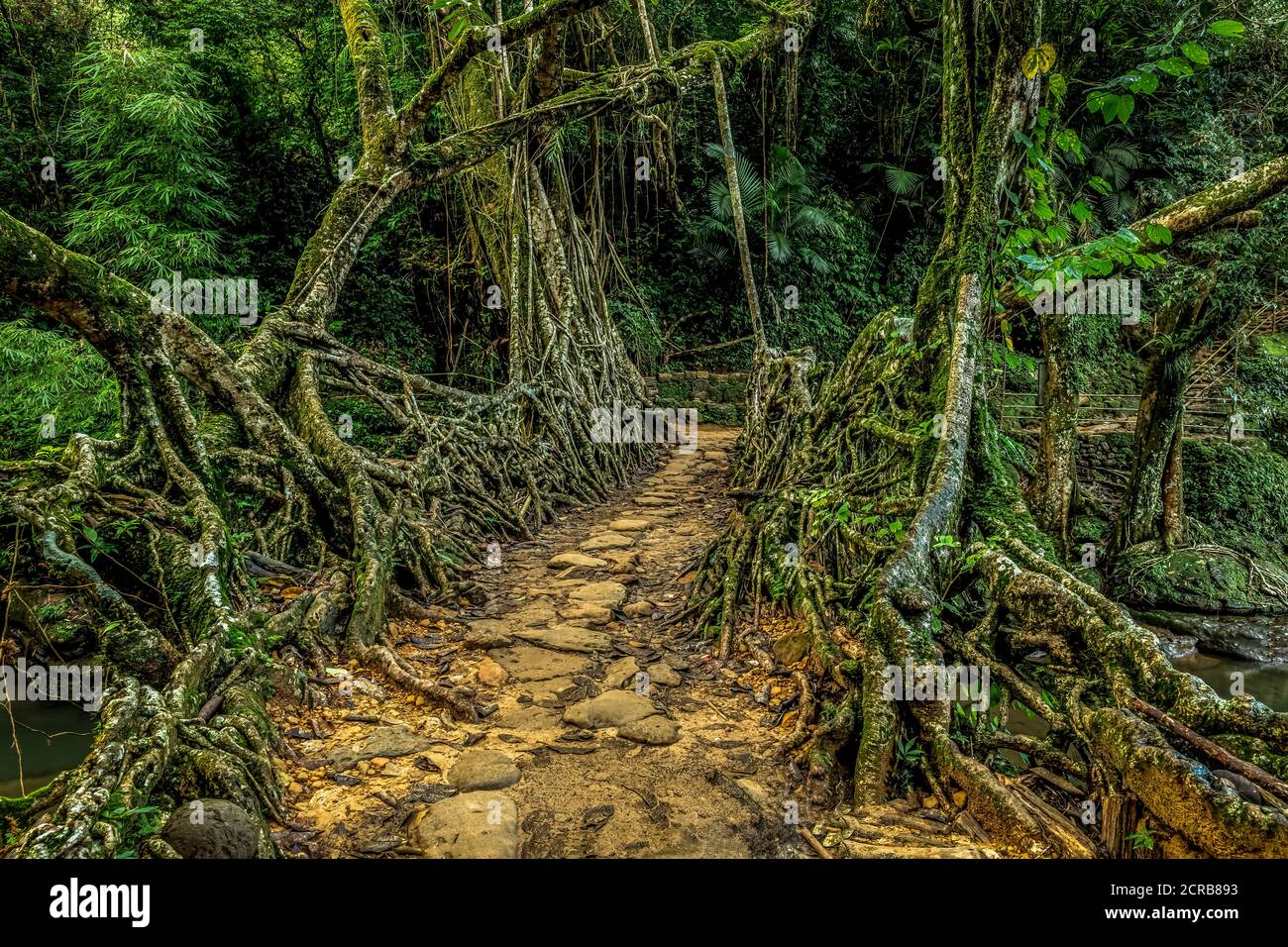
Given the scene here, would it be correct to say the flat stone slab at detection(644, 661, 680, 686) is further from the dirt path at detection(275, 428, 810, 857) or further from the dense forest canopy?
the dense forest canopy

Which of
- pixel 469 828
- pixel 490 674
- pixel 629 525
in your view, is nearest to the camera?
pixel 469 828

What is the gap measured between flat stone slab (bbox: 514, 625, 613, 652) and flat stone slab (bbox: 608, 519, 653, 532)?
220cm

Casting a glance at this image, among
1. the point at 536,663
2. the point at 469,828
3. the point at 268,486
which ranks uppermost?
the point at 268,486

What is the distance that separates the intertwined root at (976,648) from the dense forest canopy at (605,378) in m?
0.02

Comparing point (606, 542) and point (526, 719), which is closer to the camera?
point (526, 719)

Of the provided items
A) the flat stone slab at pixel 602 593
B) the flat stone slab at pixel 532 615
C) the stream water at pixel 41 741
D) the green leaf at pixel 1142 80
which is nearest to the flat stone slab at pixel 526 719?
the flat stone slab at pixel 532 615

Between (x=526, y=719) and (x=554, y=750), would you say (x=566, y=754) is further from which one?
(x=526, y=719)

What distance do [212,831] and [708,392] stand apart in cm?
1188

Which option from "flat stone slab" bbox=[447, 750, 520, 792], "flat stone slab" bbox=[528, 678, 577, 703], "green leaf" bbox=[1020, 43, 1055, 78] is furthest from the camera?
"flat stone slab" bbox=[528, 678, 577, 703]

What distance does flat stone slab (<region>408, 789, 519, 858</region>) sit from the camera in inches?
90.1

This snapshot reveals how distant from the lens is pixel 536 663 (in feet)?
12.4

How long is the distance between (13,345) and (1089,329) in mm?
16483

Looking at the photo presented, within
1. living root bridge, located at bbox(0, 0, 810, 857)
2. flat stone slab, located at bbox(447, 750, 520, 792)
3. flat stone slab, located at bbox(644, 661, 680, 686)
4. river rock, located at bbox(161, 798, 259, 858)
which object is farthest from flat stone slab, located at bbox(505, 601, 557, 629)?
river rock, located at bbox(161, 798, 259, 858)

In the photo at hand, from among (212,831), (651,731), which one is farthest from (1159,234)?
(212,831)
